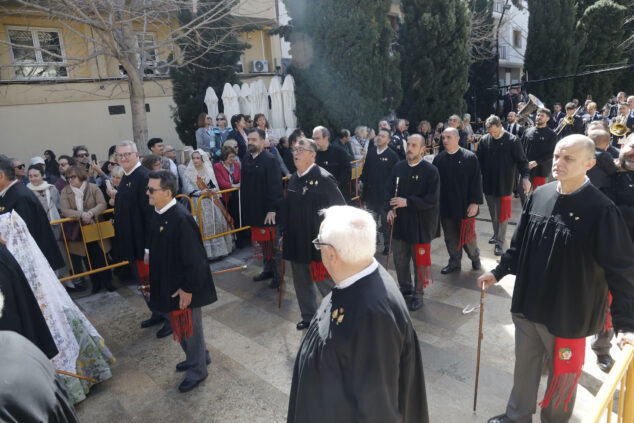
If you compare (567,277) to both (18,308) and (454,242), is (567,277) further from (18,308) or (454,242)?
(18,308)

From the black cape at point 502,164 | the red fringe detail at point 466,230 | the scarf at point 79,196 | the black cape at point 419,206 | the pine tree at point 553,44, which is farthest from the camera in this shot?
the pine tree at point 553,44

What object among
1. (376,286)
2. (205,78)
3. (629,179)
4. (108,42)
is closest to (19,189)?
(108,42)

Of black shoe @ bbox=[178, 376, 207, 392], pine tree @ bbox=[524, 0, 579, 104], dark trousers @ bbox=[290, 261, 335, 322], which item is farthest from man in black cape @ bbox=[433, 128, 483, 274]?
pine tree @ bbox=[524, 0, 579, 104]

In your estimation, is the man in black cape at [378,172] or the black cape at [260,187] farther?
the man in black cape at [378,172]

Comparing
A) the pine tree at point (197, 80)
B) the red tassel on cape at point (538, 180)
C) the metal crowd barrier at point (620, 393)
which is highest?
the pine tree at point (197, 80)

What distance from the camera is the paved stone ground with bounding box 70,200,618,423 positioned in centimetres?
371

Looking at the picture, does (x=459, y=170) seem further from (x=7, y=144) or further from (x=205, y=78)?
(x=7, y=144)

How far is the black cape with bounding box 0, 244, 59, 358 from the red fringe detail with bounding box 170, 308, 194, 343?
3.27 ft

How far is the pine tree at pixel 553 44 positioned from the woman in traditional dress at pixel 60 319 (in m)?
21.4

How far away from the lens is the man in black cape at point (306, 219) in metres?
4.87

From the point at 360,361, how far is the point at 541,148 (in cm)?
789

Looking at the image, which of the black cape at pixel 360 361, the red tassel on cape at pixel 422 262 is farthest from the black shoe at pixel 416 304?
the black cape at pixel 360 361

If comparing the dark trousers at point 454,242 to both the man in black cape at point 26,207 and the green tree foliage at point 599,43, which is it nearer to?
the man in black cape at point 26,207

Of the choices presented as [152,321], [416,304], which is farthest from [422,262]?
[152,321]
